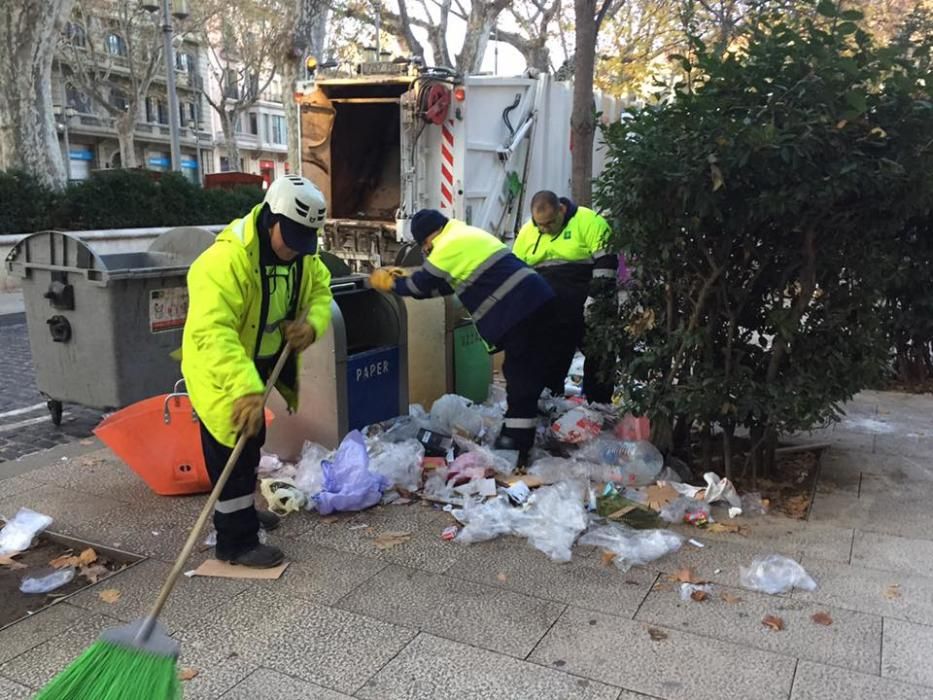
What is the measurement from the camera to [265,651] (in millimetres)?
2775

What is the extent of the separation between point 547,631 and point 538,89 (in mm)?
7796

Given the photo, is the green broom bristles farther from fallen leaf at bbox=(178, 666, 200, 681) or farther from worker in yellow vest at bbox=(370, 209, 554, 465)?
worker in yellow vest at bbox=(370, 209, 554, 465)

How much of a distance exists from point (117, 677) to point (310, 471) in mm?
2142

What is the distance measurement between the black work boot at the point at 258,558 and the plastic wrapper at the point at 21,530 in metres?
0.93

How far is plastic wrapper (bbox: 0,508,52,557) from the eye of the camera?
3.59m

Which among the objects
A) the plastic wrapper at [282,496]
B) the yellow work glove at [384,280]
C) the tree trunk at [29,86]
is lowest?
the plastic wrapper at [282,496]

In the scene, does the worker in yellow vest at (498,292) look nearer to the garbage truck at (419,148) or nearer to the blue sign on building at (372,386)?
the blue sign on building at (372,386)

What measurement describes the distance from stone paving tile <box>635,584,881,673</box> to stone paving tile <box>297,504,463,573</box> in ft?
3.06

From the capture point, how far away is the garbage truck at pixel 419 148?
28.6ft

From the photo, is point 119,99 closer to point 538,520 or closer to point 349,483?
point 349,483

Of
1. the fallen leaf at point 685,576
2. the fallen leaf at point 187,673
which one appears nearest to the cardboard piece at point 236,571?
the fallen leaf at point 187,673

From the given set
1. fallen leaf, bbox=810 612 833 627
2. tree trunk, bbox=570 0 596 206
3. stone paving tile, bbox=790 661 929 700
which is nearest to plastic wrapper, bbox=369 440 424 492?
fallen leaf, bbox=810 612 833 627

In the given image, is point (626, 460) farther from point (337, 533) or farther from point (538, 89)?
point (538, 89)

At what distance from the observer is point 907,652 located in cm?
273
